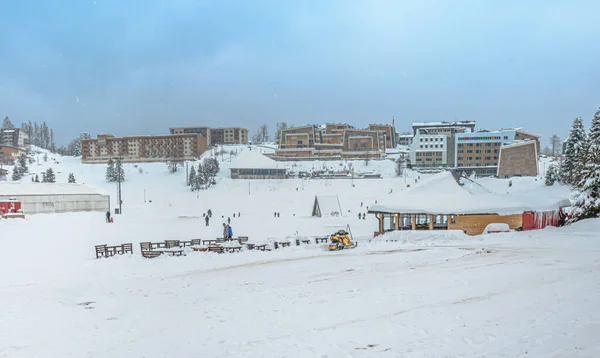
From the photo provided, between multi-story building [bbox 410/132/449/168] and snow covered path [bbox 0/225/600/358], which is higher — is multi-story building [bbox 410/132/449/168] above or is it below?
above

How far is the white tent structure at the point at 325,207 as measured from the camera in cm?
4528

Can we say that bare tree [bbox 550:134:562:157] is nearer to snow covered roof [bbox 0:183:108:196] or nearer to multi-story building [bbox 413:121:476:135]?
multi-story building [bbox 413:121:476:135]

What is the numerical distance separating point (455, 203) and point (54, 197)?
1413 inches

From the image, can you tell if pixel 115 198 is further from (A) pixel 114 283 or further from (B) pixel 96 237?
(A) pixel 114 283

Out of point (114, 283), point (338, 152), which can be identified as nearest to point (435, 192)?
point (114, 283)

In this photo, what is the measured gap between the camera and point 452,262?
14914mm

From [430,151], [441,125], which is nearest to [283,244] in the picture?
[430,151]

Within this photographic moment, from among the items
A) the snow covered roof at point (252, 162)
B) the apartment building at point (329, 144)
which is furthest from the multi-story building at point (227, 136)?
the snow covered roof at point (252, 162)

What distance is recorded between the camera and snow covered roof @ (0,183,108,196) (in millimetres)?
37500

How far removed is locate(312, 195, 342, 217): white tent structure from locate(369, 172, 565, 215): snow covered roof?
19392mm

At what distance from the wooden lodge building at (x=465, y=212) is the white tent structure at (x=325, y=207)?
19.5 meters

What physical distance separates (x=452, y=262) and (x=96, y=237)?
2184 cm

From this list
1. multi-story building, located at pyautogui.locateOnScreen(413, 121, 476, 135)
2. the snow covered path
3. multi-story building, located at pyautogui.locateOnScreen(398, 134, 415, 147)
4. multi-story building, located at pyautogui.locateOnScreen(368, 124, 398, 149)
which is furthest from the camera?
multi-story building, located at pyautogui.locateOnScreen(398, 134, 415, 147)

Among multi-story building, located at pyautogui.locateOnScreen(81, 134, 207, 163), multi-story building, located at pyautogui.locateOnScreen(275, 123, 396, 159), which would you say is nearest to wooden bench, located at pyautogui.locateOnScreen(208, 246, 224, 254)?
multi-story building, located at pyautogui.locateOnScreen(275, 123, 396, 159)
